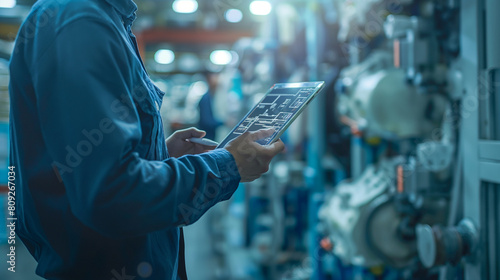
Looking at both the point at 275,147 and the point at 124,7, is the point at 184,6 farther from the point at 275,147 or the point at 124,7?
the point at 275,147

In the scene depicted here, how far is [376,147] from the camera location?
299cm

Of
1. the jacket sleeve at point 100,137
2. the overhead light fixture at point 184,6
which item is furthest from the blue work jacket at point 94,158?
the overhead light fixture at point 184,6

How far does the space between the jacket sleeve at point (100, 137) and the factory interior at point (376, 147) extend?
2.57 ft

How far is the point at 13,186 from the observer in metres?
1.32

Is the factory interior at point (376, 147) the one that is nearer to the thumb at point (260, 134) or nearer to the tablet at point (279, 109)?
the tablet at point (279, 109)

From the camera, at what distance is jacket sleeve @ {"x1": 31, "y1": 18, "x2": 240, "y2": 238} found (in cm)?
93

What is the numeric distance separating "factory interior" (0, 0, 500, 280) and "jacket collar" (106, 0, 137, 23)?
875 mm

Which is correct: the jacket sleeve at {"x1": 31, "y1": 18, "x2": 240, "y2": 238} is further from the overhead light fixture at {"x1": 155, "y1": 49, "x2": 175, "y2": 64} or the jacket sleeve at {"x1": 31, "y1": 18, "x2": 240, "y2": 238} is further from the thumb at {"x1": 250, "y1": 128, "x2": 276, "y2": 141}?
the overhead light fixture at {"x1": 155, "y1": 49, "x2": 175, "y2": 64}

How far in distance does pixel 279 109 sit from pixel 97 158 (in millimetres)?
520

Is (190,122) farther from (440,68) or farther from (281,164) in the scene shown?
(440,68)

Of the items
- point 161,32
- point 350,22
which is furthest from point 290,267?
point 161,32

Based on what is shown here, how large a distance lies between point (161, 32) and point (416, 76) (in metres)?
7.62

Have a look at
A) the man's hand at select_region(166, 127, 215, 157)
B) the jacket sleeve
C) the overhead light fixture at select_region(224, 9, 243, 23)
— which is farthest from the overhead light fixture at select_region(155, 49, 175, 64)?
the jacket sleeve

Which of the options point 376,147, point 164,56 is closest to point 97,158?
point 376,147
